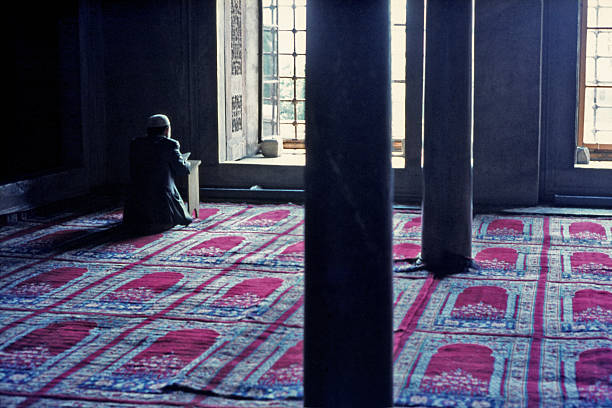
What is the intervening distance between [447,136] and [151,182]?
2.76 m

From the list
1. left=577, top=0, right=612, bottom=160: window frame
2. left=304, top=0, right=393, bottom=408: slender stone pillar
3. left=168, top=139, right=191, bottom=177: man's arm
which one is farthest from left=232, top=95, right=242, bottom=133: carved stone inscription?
left=304, top=0, right=393, bottom=408: slender stone pillar

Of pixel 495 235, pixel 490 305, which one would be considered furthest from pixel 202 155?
pixel 490 305

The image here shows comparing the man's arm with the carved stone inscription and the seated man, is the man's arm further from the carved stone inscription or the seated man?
the carved stone inscription

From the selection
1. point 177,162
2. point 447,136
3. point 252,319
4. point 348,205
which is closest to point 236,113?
point 177,162

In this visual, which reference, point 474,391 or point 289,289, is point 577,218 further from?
point 474,391

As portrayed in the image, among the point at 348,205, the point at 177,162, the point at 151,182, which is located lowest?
the point at 151,182

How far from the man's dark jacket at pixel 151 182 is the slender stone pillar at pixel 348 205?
186 inches

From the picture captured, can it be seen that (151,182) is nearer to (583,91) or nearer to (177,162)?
(177,162)

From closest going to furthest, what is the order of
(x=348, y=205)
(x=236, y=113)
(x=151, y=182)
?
(x=348, y=205), (x=151, y=182), (x=236, y=113)

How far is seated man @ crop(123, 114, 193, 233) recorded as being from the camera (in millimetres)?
7363

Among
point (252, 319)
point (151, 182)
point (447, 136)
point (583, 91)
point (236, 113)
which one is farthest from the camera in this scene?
point (236, 113)

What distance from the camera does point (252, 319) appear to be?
193 inches

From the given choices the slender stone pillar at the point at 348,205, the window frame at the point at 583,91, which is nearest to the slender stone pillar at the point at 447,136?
the slender stone pillar at the point at 348,205

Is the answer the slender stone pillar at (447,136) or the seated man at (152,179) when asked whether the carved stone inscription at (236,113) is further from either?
the slender stone pillar at (447,136)
